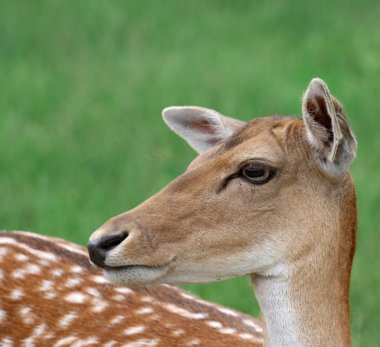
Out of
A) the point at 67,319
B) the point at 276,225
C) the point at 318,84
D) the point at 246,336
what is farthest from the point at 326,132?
the point at 67,319

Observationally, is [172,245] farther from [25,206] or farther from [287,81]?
[287,81]

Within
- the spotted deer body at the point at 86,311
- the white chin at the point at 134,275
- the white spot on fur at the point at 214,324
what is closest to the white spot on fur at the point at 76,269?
the spotted deer body at the point at 86,311

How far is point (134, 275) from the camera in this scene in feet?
13.3

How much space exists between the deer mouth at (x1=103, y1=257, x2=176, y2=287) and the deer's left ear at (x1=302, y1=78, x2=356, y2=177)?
2.06 feet

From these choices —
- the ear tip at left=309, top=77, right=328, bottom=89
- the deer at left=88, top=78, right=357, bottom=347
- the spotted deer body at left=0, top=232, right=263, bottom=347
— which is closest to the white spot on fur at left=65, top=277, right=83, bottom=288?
the spotted deer body at left=0, top=232, right=263, bottom=347

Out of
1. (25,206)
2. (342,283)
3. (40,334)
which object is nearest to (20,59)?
(25,206)

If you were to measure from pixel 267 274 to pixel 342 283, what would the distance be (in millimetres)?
284

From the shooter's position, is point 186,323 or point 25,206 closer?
point 186,323

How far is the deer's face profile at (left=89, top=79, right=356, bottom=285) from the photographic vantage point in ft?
13.4

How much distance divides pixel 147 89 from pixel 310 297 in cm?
575

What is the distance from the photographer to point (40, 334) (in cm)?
482

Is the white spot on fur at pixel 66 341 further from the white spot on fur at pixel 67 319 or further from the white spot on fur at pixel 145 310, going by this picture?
the white spot on fur at pixel 145 310

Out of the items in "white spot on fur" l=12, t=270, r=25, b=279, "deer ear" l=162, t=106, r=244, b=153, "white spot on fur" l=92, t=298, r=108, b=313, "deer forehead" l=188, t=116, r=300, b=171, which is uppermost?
"deer ear" l=162, t=106, r=244, b=153

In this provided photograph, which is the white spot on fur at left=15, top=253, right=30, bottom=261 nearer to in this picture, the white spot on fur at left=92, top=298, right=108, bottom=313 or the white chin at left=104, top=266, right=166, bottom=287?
the white spot on fur at left=92, top=298, right=108, bottom=313
